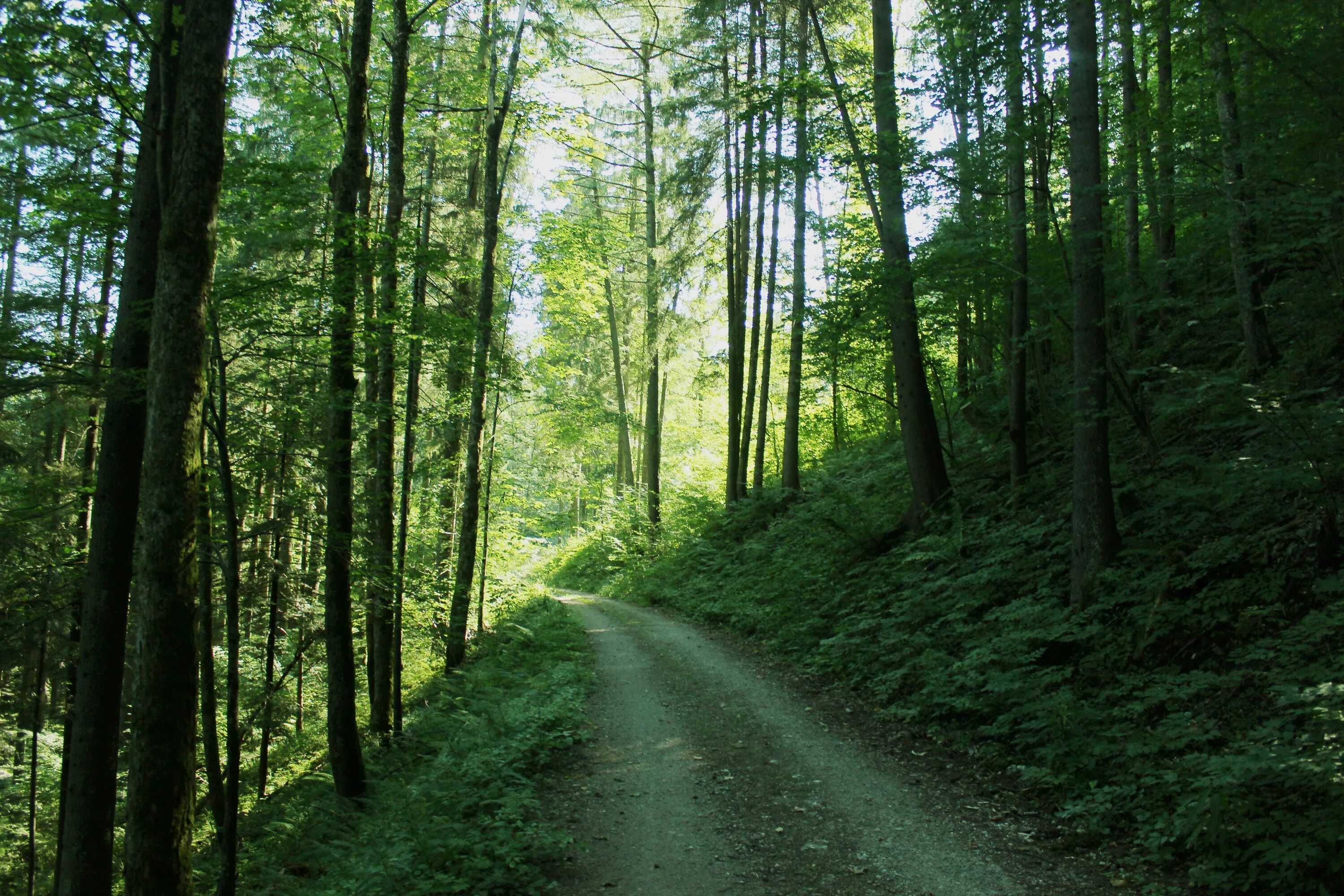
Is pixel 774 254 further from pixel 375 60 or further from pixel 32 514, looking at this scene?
pixel 32 514

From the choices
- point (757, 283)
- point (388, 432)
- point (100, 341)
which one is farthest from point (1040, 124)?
point (100, 341)

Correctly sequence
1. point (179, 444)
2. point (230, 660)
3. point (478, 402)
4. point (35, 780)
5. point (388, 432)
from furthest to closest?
point (478, 402) < point (35, 780) < point (388, 432) < point (230, 660) < point (179, 444)

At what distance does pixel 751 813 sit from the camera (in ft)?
17.4

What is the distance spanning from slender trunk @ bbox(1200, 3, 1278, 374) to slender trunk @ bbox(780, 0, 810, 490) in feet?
22.2

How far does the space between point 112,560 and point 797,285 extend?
13676mm

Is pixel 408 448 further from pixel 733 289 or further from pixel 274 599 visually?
pixel 733 289

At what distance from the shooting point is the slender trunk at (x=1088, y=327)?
6992mm

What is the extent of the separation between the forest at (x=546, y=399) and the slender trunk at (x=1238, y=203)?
9cm

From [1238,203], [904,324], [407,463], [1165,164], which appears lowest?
[407,463]

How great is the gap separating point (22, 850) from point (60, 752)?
5.20ft

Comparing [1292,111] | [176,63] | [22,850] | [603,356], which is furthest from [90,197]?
[603,356]

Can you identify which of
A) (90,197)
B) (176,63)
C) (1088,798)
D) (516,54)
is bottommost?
(1088,798)

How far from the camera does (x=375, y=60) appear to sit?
13.9 metres

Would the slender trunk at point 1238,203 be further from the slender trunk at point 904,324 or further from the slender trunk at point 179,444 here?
the slender trunk at point 179,444
